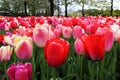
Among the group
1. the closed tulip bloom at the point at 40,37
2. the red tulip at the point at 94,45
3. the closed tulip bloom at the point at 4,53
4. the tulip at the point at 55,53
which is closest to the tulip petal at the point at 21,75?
the tulip at the point at 55,53

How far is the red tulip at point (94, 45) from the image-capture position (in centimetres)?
166

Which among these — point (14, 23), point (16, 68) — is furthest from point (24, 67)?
point (14, 23)

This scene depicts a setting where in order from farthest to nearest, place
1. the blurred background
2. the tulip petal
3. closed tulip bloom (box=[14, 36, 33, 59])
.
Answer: the blurred background
closed tulip bloom (box=[14, 36, 33, 59])
the tulip petal

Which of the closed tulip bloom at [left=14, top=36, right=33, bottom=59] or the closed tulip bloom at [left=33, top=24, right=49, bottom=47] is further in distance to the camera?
the closed tulip bloom at [left=33, top=24, right=49, bottom=47]

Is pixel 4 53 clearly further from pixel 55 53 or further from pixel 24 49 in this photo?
pixel 55 53

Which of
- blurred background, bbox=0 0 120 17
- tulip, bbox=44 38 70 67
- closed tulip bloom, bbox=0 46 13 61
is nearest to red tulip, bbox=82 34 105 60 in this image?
tulip, bbox=44 38 70 67

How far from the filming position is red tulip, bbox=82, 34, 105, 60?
1656mm

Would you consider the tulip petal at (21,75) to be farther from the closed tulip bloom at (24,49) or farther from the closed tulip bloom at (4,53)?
the closed tulip bloom at (4,53)

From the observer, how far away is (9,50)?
2.27 meters

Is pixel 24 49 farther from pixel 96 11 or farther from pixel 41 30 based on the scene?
pixel 96 11

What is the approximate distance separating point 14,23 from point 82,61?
2821 mm

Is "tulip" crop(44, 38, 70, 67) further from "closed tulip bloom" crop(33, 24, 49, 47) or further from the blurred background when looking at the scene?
the blurred background

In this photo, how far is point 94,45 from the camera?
1657 mm

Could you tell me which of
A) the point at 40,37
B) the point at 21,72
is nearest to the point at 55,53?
the point at 21,72
